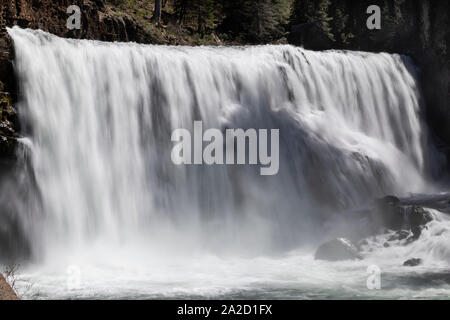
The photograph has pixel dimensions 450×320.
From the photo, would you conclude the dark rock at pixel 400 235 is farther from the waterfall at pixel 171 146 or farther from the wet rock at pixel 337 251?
the waterfall at pixel 171 146

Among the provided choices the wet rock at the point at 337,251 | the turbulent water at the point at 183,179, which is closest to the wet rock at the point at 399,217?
the turbulent water at the point at 183,179

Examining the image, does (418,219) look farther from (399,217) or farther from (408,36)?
(408,36)

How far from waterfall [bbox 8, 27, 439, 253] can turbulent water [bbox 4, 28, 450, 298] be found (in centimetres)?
4

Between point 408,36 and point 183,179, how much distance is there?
57.7 feet

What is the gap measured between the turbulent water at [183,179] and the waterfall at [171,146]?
0.04 metres

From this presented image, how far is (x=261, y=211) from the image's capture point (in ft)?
71.5

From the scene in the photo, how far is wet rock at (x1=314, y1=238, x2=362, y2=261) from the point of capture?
722 inches

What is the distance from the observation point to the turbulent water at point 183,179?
16.7 meters

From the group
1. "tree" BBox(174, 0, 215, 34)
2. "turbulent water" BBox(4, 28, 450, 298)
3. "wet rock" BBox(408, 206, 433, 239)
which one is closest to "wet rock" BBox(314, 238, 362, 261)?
"turbulent water" BBox(4, 28, 450, 298)

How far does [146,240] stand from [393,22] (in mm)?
20356

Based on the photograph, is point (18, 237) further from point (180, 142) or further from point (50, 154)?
point (180, 142)

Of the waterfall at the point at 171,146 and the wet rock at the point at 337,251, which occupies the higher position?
the waterfall at the point at 171,146

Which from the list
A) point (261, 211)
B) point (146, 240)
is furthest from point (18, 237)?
point (261, 211)

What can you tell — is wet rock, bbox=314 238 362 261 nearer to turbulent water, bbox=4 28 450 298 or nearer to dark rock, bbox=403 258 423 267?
turbulent water, bbox=4 28 450 298
